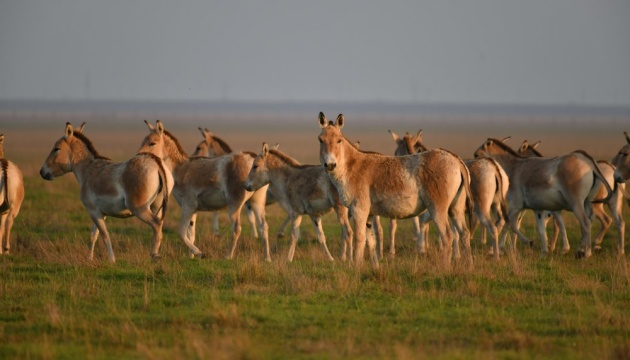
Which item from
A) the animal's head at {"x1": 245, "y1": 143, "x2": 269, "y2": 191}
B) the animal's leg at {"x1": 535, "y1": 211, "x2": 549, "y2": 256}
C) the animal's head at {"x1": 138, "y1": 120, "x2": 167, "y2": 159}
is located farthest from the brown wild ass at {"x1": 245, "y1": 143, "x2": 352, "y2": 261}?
the animal's leg at {"x1": 535, "y1": 211, "x2": 549, "y2": 256}

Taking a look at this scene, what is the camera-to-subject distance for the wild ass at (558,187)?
16516mm

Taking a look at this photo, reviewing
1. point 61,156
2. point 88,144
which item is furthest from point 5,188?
point 88,144

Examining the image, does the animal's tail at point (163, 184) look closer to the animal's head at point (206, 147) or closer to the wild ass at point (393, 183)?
the wild ass at point (393, 183)

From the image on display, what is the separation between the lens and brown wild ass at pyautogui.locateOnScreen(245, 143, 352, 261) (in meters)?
15.6

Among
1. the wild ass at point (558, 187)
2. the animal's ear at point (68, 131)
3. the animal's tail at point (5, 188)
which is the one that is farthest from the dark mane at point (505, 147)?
the animal's tail at point (5, 188)

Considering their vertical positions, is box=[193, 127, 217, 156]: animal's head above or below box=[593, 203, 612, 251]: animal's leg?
above

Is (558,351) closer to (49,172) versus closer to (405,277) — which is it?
(405,277)

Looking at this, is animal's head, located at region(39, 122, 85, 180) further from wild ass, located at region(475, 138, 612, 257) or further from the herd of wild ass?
wild ass, located at region(475, 138, 612, 257)

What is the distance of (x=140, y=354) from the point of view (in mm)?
9578

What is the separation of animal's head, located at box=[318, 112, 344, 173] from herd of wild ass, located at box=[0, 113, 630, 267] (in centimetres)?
2

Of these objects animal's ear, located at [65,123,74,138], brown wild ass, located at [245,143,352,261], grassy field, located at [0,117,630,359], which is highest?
animal's ear, located at [65,123,74,138]

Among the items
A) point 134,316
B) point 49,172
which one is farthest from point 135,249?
point 134,316

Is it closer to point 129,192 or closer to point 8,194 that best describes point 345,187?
point 129,192

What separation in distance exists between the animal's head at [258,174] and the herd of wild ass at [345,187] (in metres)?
0.02
